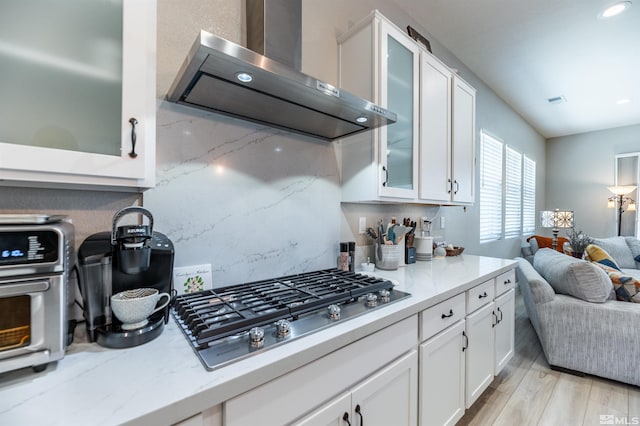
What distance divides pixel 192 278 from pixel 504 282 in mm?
2083

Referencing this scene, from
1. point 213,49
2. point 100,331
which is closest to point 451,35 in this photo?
point 213,49

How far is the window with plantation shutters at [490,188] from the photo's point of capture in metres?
3.63

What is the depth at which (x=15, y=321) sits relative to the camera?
65 centimetres

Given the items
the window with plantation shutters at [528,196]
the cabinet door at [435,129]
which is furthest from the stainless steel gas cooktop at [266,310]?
the window with plantation shutters at [528,196]

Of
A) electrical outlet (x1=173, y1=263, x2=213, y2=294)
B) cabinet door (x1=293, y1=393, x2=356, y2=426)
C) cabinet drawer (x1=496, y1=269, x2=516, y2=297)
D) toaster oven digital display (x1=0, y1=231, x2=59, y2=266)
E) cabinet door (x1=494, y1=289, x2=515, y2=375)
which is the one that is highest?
toaster oven digital display (x1=0, y1=231, x2=59, y2=266)

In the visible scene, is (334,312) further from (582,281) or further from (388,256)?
(582,281)

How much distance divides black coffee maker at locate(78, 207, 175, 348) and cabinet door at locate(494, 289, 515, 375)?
2.07 metres

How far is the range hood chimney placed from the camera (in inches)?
36.7

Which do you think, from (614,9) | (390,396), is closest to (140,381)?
(390,396)

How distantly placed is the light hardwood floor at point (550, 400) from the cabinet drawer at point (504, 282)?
2.39 ft

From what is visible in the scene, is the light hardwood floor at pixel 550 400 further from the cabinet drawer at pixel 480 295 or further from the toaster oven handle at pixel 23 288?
the toaster oven handle at pixel 23 288

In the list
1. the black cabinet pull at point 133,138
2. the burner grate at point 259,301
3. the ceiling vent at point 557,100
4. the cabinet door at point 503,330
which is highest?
the ceiling vent at point 557,100

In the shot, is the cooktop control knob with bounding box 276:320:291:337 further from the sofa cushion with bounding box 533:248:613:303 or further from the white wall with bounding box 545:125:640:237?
the white wall with bounding box 545:125:640:237

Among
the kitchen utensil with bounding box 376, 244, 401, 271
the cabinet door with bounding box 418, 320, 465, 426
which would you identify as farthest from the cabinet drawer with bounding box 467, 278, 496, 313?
the kitchen utensil with bounding box 376, 244, 401, 271
